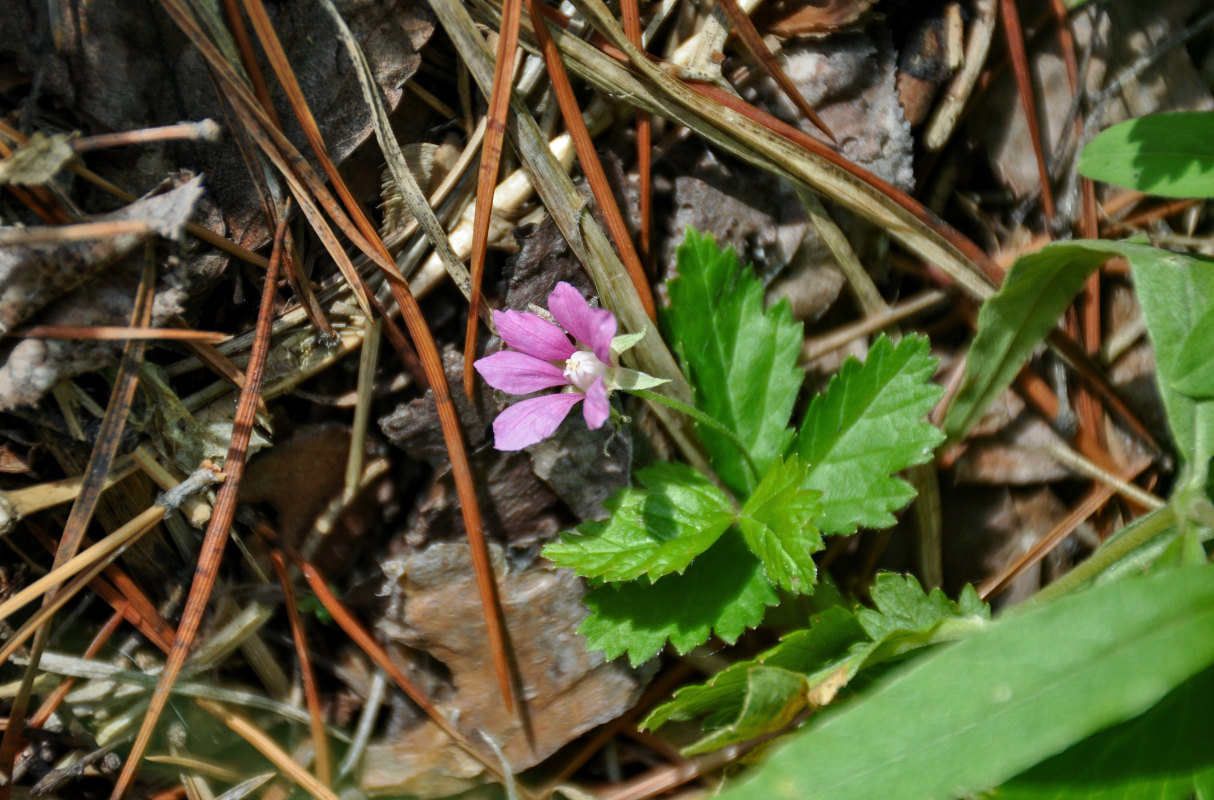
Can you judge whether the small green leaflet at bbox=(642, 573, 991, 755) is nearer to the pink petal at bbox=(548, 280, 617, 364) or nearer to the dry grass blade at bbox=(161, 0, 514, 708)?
→ the dry grass blade at bbox=(161, 0, 514, 708)

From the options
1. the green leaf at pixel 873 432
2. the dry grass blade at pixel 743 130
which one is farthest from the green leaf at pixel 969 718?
the dry grass blade at pixel 743 130

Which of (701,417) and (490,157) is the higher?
(490,157)

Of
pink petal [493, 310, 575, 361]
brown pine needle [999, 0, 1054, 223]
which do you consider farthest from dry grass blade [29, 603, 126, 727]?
brown pine needle [999, 0, 1054, 223]

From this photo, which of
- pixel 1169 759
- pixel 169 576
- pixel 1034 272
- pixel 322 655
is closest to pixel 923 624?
pixel 1169 759

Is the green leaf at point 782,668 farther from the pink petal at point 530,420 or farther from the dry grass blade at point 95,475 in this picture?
the dry grass blade at point 95,475

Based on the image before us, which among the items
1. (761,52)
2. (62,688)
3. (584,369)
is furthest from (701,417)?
(62,688)

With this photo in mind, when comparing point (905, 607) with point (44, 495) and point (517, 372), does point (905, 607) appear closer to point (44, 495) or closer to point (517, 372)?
point (517, 372)

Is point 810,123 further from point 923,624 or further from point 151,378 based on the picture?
point 151,378
